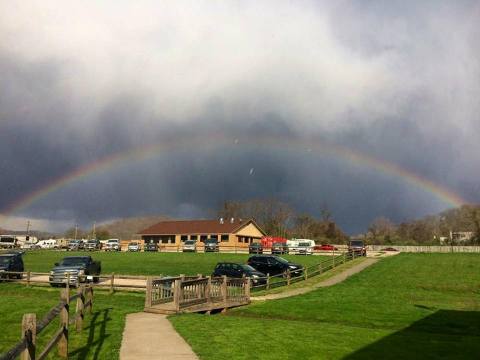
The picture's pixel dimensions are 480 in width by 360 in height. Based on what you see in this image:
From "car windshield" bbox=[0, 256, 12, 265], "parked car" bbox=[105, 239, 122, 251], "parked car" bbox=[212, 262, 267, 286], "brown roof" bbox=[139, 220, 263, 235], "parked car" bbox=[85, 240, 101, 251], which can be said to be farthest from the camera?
"brown roof" bbox=[139, 220, 263, 235]

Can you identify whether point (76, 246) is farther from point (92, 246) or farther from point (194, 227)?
point (194, 227)

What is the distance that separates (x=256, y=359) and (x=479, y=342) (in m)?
7.97

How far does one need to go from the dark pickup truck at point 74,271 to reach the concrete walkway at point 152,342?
12.7 m

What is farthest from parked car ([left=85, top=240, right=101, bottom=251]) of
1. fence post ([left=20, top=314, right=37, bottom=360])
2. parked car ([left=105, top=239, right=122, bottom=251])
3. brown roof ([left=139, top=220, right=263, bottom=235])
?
fence post ([left=20, top=314, right=37, bottom=360])

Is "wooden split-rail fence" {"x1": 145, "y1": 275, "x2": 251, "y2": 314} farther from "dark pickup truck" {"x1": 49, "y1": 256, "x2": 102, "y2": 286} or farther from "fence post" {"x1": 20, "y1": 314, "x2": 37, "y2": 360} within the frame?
"fence post" {"x1": 20, "y1": 314, "x2": 37, "y2": 360}

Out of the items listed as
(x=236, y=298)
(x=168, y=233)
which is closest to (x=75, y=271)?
(x=236, y=298)

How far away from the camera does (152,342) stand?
12195mm

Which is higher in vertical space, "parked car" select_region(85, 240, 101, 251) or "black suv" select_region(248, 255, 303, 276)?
"parked car" select_region(85, 240, 101, 251)

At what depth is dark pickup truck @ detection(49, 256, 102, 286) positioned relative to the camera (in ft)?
95.3

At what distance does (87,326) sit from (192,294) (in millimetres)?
5729

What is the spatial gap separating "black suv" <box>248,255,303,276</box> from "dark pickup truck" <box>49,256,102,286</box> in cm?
1253

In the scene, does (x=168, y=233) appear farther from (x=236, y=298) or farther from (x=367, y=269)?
(x=236, y=298)

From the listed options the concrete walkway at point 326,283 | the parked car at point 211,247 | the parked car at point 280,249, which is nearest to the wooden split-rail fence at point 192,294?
the concrete walkway at point 326,283

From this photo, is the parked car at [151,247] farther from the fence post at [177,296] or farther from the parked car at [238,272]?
the fence post at [177,296]
